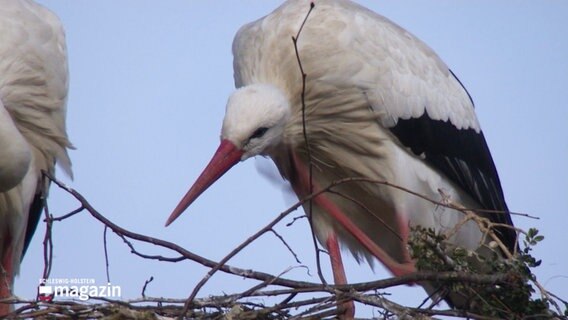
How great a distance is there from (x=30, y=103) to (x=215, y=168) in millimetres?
1036

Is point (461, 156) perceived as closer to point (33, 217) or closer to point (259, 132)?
point (259, 132)

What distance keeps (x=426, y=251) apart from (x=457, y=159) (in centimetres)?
139

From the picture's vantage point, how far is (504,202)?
7.49 m

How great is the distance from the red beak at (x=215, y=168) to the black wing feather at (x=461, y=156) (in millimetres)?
889

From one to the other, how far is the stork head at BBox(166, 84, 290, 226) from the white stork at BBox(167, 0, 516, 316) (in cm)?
1

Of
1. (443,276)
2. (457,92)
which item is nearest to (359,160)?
(457,92)

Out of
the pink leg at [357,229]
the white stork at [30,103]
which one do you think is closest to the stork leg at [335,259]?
the pink leg at [357,229]

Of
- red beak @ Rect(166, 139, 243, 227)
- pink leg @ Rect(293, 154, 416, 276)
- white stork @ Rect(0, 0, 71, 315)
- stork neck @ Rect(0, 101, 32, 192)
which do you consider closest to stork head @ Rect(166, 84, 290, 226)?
red beak @ Rect(166, 139, 243, 227)

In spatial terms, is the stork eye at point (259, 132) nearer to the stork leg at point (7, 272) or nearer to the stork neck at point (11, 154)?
the stork neck at point (11, 154)

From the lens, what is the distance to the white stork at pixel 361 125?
6.70 meters

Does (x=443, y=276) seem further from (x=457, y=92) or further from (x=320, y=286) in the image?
(x=457, y=92)

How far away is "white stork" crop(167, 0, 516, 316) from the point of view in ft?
22.0

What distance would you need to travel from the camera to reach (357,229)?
696 centimetres

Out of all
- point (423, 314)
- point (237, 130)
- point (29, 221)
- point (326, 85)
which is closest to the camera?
point (423, 314)
